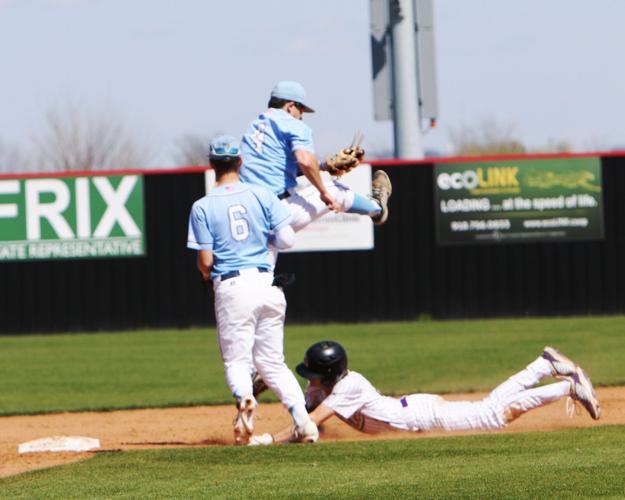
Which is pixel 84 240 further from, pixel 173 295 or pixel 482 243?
pixel 482 243

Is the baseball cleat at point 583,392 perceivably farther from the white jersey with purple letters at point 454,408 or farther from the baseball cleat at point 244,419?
the baseball cleat at point 244,419

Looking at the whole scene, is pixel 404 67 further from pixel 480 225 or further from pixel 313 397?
pixel 313 397

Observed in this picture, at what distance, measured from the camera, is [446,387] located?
12977 mm

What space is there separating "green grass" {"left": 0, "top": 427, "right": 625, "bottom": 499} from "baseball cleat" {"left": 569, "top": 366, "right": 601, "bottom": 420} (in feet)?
1.44

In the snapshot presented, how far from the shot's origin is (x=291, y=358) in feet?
52.3

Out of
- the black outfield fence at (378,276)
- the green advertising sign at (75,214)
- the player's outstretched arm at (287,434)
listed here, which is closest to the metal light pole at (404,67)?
the black outfield fence at (378,276)

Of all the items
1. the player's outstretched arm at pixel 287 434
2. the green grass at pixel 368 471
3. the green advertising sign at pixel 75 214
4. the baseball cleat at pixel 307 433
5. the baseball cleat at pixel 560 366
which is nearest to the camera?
the green grass at pixel 368 471

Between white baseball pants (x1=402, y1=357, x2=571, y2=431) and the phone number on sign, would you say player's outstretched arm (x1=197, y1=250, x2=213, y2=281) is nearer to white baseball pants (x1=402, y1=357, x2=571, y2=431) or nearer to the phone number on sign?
white baseball pants (x1=402, y1=357, x2=571, y2=431)

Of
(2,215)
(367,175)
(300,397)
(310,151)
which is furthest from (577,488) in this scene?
(2,215)

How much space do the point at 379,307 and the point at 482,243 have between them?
1.75 meters

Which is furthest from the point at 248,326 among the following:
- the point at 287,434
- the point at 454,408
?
the point at 454,408

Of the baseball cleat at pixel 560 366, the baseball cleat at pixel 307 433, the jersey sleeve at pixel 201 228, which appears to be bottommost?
the baseball cleat at pixel 307 433

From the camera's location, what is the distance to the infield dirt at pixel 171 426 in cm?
932

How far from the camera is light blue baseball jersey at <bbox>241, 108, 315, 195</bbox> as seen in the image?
9320 mm
